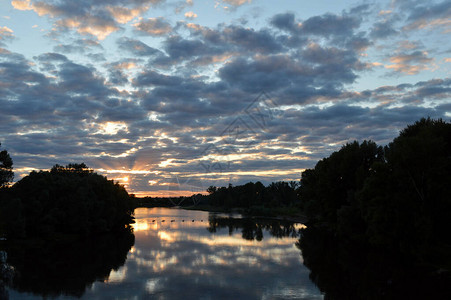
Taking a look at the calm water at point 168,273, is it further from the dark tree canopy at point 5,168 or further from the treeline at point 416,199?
the dark tree canopy at point 5,168

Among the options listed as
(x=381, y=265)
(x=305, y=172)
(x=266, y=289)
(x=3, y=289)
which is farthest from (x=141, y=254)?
(x=305, y=172)

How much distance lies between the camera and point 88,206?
92.9m

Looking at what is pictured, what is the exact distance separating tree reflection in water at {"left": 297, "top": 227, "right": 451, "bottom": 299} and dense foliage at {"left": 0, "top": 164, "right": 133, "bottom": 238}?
51671 millimetres

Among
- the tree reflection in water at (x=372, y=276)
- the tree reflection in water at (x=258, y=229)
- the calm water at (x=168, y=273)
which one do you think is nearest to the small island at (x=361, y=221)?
the tree reflection in water at (x=372, y=276)

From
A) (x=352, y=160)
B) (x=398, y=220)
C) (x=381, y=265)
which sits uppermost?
(x=352, y=160)

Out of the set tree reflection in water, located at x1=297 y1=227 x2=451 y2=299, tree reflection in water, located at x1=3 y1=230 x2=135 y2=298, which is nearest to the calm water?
tree reflection in water, located at x1=3 y1=230 x2=135 y2=298

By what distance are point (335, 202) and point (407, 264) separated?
153 feet

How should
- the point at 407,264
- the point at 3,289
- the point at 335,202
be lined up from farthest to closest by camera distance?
the point at 335,202
the point at 407,264
the point at 3,289

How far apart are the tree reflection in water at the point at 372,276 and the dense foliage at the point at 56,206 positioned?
51.7m

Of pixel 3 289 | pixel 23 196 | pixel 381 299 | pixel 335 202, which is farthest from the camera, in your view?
pixel 335 202

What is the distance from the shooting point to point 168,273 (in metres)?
46.4

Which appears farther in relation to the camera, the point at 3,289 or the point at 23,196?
the point at 23,196

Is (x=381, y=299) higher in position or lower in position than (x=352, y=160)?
lower

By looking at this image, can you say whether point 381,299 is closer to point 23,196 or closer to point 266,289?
point 266,289
